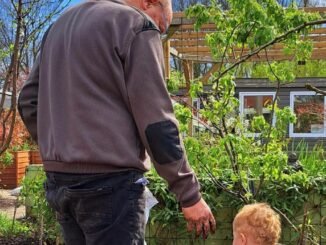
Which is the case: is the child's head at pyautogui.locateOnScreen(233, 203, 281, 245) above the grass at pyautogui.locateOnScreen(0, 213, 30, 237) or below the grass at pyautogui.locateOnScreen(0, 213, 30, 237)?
above

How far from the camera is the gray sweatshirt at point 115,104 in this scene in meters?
1.84

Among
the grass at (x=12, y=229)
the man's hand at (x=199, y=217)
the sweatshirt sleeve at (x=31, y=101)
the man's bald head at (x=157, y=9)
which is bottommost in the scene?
the grass at (x=12, y=229)

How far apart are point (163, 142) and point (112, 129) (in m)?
0.18

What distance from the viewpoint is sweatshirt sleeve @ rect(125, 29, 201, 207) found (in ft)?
6.01

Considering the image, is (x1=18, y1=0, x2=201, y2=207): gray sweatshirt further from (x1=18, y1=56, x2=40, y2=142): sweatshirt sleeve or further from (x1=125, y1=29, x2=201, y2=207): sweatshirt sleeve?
(x1=18, y1=56, x2=40, y2=142): sweatshirt sleeve

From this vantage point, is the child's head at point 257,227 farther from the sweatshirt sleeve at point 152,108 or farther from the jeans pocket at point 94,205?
the jeans pocket at point 94,205

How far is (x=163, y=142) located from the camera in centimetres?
183

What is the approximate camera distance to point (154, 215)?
4461 mm

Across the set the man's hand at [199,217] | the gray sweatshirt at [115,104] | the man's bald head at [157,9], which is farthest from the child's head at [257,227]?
the man's bald head at [157,9]

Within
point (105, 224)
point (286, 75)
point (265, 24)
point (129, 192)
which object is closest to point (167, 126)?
point (129, 192)

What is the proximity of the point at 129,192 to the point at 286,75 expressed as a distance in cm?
224

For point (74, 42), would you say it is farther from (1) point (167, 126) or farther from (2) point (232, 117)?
(2) point (232, 117)

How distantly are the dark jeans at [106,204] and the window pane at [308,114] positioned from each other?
48.7ft

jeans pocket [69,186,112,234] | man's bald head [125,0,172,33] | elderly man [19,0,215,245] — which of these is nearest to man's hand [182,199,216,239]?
elderly man [19,0,215,245]
